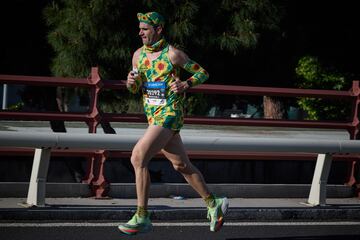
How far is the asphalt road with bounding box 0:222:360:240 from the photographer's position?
19.8ft

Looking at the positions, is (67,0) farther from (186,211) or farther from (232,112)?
(232,112)

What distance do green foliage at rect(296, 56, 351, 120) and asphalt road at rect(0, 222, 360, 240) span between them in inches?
478

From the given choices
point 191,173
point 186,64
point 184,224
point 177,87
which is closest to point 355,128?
point 184,224

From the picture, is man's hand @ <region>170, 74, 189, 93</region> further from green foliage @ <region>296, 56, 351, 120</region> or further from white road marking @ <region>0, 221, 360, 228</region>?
green foliage @ <region>296, 56, 351, 120</region>

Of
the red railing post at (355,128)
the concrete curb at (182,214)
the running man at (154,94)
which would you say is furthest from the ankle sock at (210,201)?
the red railing post at (355,128)

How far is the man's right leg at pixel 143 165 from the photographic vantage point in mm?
5797

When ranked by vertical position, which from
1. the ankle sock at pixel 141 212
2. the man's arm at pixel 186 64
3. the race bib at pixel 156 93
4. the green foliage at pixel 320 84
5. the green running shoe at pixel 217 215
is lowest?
the green foliage at pixel 320 84

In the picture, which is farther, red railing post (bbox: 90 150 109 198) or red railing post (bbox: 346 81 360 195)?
red railing post (bbox: 346 81 360 195)

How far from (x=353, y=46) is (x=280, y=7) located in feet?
19.5

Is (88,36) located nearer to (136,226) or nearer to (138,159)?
(138,159)

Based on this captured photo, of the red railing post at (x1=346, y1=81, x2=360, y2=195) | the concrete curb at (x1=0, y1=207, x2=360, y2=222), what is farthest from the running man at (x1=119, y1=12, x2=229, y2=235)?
the red railing post at (x1=346, y1=81, x2=360, y2=195)

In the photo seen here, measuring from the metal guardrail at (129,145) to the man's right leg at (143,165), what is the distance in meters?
1.42

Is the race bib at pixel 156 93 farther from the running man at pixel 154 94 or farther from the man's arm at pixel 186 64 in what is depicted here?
the man's arm at pixel 186 64

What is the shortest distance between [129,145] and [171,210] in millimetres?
817
